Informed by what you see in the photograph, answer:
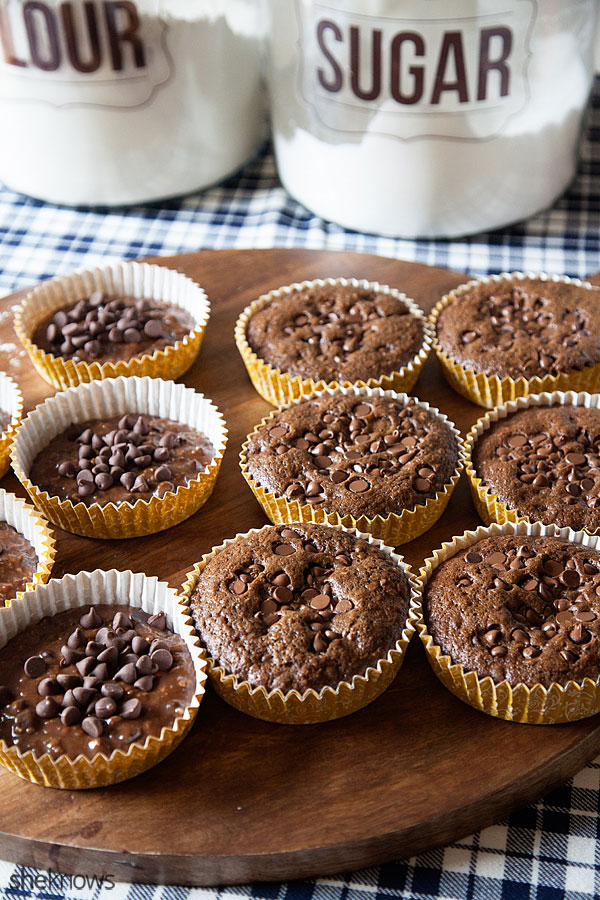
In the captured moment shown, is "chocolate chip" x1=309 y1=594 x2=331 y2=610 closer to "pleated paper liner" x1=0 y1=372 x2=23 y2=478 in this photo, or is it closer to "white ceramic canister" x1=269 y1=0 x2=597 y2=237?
"pleated paper liner" x1=0 y1=372 x2=23 y2=478

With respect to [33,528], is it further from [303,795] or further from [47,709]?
[303,795]

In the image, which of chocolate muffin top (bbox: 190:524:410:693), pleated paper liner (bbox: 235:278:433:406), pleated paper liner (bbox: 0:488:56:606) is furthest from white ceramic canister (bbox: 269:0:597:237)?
pleated paper liner (bbox: 0:488:56:606)

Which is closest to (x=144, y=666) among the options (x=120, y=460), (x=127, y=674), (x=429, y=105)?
(x=127, y=674)

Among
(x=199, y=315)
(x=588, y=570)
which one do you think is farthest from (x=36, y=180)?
(x=588, y=570)

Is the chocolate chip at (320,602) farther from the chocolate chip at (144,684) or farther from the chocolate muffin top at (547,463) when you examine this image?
the chocolate muffin top at (547,463)

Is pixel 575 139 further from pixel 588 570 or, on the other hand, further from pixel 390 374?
pixel 588 570

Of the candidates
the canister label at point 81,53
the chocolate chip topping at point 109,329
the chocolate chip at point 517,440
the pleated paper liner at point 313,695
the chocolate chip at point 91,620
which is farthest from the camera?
the canister label at point 81,53

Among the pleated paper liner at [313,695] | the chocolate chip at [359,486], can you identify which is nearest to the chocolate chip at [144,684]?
the pleated paper liner at [313,695]
